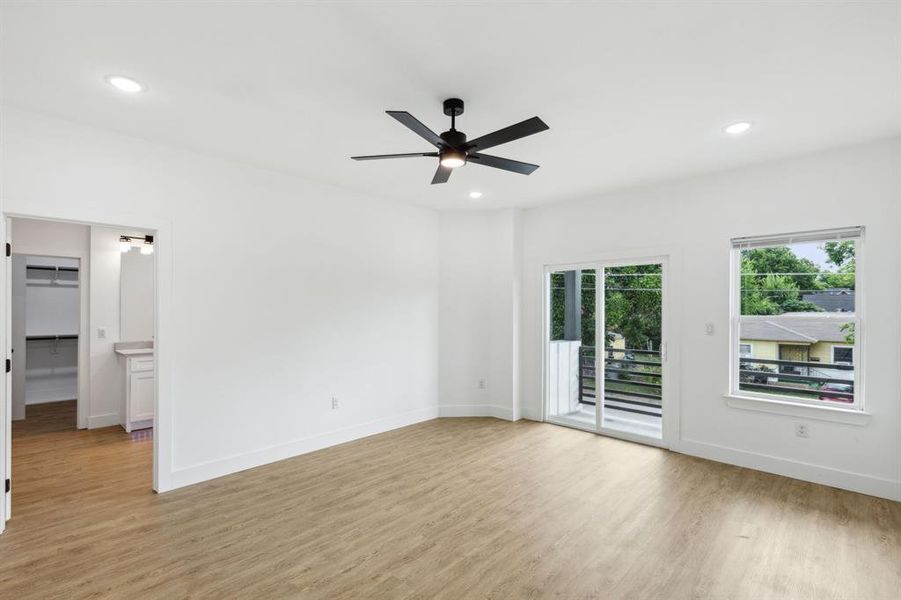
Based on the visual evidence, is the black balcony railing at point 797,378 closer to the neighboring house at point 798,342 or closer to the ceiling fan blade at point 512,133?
the neighboring house at point 798,342

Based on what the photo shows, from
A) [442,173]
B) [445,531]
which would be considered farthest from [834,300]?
[445,531]

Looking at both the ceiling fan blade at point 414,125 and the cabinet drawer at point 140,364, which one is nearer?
the ceiling fan blade at point 414,125

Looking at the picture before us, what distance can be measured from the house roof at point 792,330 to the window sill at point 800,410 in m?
0.55

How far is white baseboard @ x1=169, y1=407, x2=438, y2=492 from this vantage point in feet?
12.0

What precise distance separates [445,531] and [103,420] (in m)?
4.75

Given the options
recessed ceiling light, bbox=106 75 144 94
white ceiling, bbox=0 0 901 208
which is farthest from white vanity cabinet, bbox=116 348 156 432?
recessed ceiling light, bbox=106 75 144 94

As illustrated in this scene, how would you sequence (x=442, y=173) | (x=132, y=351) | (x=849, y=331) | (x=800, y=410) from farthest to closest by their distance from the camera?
(x=132, y=351), (x=800, y=410), (x=849, y=331), (x=442, y=173)

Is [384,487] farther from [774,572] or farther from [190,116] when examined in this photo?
[190,116]

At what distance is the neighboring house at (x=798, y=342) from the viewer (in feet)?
12.1

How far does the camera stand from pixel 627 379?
4949 mm

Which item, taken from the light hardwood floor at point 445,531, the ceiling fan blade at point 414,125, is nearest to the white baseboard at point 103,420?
the light hardwood floor at point 445,531

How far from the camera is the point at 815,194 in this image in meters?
3.72

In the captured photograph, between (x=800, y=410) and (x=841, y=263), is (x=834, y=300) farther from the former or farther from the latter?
(x=800, y=410)

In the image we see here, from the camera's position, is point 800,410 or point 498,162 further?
point 800,410
